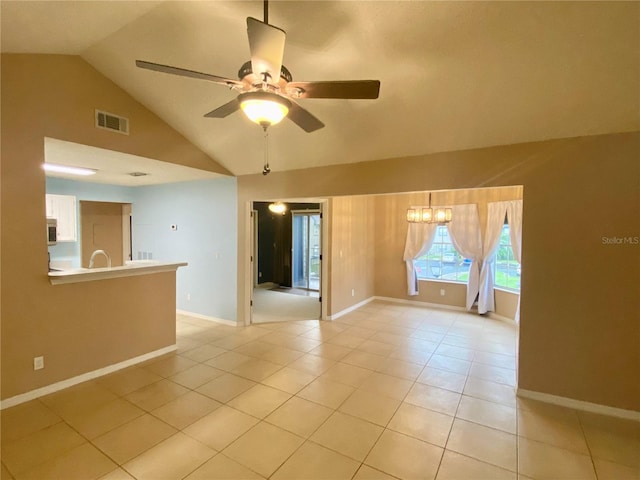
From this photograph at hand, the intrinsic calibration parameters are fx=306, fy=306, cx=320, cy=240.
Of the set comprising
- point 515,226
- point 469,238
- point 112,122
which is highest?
point 112,122

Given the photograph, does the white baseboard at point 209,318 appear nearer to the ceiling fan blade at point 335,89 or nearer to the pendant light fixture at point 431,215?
the pendant light fixture at point 431,215

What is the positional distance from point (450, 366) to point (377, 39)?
3517 mm

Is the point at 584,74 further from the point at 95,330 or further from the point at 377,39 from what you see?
the point at 95,330

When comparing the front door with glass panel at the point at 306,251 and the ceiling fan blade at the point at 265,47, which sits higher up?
the ceiling fan blade at the point at 265,47

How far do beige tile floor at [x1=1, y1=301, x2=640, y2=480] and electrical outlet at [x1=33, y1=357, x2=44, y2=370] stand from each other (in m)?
0.30

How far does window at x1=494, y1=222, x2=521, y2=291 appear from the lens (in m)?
5.48

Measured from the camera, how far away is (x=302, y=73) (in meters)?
2.70

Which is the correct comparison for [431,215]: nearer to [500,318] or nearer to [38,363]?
[500,318]

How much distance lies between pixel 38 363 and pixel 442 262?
21.1ft

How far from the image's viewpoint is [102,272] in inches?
129

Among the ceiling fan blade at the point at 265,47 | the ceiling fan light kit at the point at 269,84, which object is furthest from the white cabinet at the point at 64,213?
the ceiling fan blade at the point at 265,47

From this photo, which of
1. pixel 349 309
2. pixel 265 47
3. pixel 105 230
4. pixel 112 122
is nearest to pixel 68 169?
pixel 112 122

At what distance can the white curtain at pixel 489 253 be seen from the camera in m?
5.50

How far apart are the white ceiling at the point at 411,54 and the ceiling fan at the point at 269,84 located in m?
0.73
